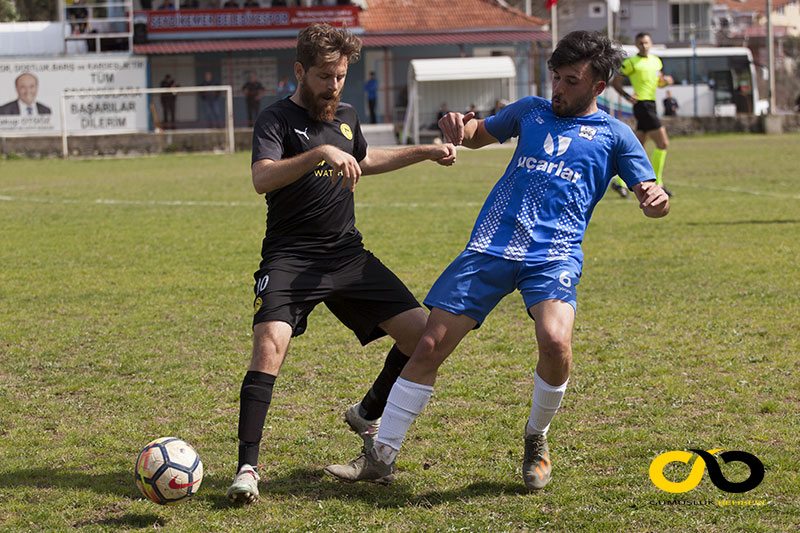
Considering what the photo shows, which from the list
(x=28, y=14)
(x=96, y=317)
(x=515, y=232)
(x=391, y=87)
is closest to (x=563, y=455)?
(x=515, y=232)

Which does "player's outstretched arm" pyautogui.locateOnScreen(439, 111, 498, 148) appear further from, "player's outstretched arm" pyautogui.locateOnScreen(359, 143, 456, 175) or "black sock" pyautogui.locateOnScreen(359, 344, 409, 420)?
"black sock" pyautogui.locateOnScreen(359, 344, 409, 420)

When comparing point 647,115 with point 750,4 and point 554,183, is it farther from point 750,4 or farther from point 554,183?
point 750,4

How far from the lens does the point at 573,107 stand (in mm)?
4223

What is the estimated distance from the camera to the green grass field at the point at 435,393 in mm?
3896

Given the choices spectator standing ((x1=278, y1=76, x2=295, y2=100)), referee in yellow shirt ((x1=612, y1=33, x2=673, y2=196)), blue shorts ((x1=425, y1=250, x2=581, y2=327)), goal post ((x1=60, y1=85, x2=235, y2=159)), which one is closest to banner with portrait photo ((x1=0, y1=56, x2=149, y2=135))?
goal post ((x1=60, y1=85, x2=235, y2=159))

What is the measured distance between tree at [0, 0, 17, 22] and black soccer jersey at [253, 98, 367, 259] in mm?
45790

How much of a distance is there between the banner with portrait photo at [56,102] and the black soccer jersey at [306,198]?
2870 centimetres

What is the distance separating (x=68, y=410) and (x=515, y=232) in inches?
109

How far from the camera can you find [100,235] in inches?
478

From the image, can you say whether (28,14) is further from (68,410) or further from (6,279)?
(68,410)

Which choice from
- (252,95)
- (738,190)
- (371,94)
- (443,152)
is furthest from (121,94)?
(443,152)

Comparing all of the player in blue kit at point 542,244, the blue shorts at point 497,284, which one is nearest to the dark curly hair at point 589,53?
the player in blue kit at point 542,244

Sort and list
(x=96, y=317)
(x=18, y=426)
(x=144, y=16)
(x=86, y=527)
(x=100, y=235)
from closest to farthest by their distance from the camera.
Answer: (x=86, y=527) → (x=18, y=426) → (x=96, y=317) → (x=100, y=235) → (x=144, y=16)

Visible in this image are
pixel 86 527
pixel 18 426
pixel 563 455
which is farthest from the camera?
pixel 18 426
